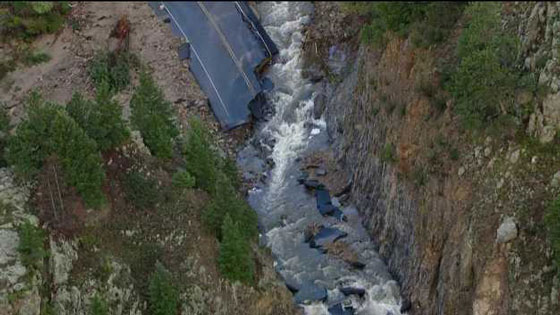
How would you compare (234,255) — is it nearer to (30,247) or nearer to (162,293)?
(162,293)

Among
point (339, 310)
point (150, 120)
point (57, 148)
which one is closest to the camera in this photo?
point (57, 148)

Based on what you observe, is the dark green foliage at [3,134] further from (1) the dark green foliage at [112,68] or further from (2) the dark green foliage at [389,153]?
(2) the dark green foliage at [389,153]

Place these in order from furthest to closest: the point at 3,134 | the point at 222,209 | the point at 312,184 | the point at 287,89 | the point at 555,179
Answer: the point at 287,89, the point at 312,184, the point at 3,134, the point at 222,209, the point at 555,179

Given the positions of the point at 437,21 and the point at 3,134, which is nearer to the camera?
the point at 3,134

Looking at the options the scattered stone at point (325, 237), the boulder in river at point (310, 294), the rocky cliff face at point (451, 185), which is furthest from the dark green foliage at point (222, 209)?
the rocky cliff face at point (451, 185)

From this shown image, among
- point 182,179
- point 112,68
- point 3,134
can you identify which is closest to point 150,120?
point 182,179

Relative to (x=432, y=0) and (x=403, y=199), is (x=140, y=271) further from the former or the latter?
(x=432, y=0)

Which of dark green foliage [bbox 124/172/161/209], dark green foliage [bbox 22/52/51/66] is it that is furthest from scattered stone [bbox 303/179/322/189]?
dark green foliage [bbox 22/52/51/66]

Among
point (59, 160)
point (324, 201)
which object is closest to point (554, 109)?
point (324, 201)
